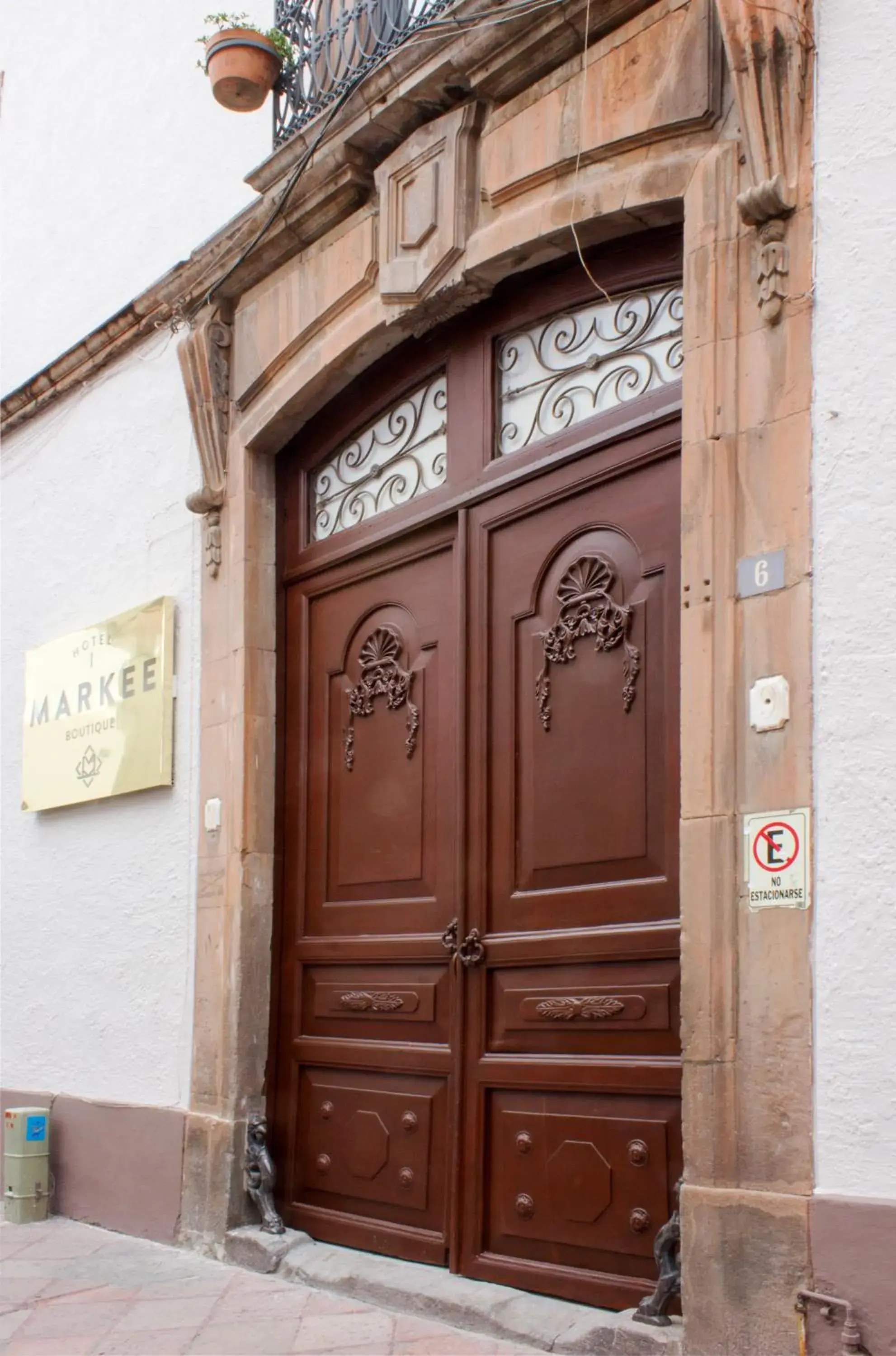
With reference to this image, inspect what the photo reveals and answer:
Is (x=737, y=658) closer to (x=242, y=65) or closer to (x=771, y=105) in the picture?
(x=771, y=105)

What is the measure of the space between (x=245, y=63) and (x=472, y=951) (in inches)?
155

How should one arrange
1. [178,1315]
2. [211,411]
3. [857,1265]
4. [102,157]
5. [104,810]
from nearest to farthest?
1. [857,1265]
2. [178,1315]
3. [211,411]
4. [104,810]
5. [102,157]

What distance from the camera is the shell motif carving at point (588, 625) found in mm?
5137

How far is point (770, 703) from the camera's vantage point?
4387mm

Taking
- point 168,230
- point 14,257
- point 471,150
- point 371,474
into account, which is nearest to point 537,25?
point 471,150

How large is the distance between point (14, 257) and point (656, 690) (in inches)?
266

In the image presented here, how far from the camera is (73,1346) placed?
5.21 meters

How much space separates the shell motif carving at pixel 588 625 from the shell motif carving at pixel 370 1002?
1298 millimetres

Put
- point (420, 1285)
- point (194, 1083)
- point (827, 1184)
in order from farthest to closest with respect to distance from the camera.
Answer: point (194, 1083)
point (420, 1285)
point (827, 1184)

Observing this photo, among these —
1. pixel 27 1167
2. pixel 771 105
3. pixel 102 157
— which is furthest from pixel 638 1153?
pixel 102 157

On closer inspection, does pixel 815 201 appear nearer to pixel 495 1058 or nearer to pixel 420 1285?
pixel 495 1058

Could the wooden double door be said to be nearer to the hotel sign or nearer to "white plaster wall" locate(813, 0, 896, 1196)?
"white plaster wall" locate(813, 0, 896, 1196)

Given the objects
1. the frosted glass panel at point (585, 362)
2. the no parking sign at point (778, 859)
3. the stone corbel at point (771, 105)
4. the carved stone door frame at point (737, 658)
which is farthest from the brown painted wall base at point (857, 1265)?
the frosted glass panel at point (585, 362)

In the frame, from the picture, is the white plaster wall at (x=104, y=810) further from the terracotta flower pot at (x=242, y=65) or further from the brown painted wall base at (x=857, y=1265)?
the brown painted wall base at (x=857, y=1265)
